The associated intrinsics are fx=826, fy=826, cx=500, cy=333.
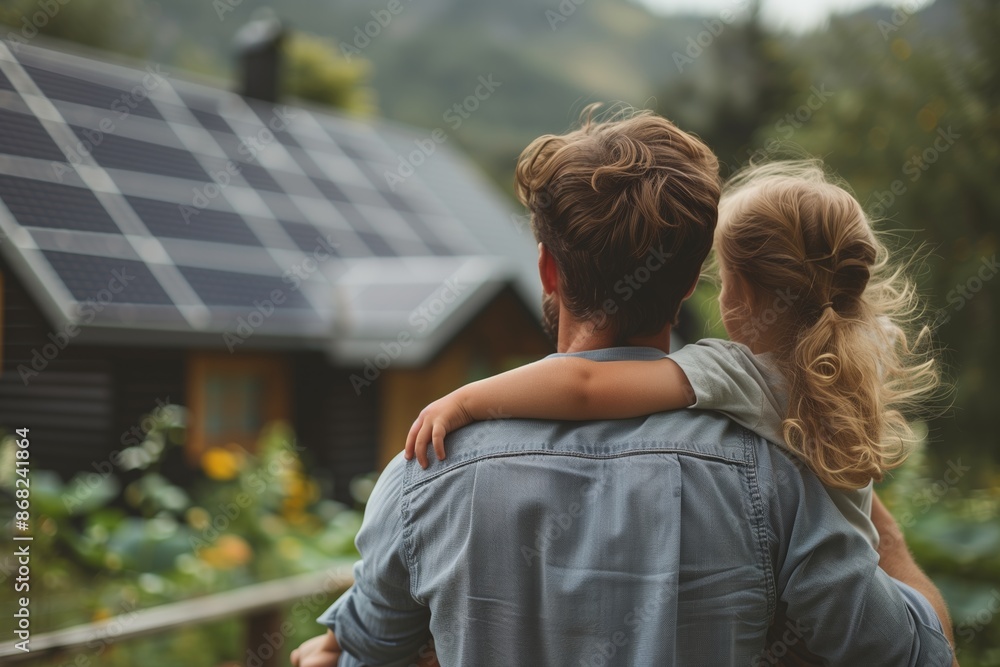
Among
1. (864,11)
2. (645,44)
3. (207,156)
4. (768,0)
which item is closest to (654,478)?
(864,11)

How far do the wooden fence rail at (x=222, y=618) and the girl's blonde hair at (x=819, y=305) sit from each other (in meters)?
2.19

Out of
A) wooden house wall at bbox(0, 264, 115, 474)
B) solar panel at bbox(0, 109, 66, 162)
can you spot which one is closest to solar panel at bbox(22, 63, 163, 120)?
solar panel at bbox(0, 109, 66, 162)

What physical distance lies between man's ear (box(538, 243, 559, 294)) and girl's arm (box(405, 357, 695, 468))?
118mm

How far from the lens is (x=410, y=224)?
9812 mm

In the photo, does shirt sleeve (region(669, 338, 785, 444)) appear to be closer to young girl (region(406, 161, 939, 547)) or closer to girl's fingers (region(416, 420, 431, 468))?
young girl (region(406, 161, 939, 547))

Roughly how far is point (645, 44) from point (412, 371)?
66215mm

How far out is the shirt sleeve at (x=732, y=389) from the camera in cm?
113

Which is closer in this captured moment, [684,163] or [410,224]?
[684,163]

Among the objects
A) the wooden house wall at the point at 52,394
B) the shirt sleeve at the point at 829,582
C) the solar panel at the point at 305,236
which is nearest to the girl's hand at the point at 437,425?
the shirt sleeve at the point at 829,582

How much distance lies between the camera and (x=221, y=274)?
6.85 m

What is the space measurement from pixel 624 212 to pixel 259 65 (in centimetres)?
1051

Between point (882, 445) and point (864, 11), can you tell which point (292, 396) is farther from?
point (882, 445)

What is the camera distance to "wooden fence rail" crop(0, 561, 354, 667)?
255cm

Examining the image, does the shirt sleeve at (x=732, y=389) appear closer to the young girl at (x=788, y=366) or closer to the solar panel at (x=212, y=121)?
the young girl at (x=788, y=366)
